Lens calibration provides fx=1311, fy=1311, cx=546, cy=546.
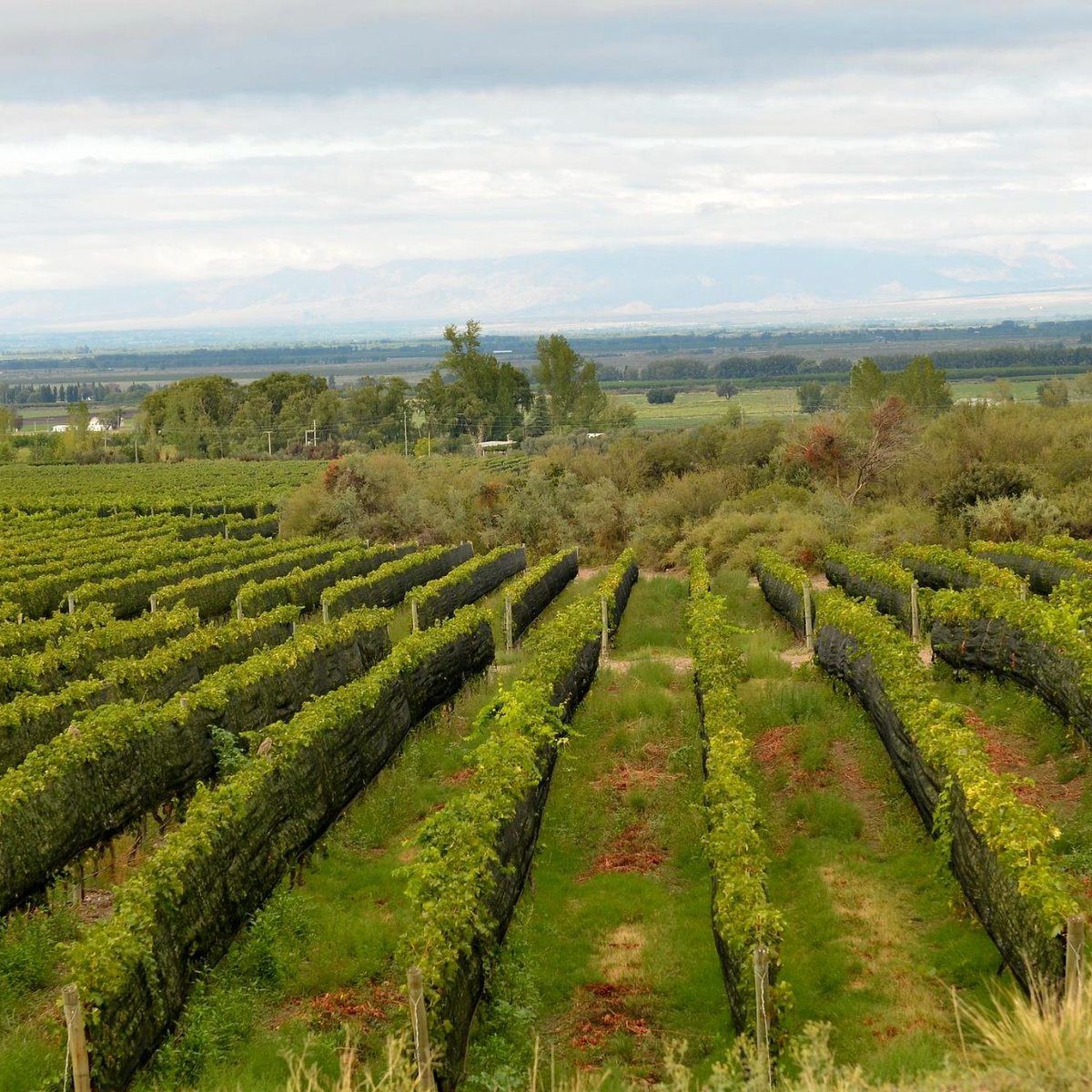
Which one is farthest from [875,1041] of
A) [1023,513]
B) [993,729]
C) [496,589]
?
[1023,513]

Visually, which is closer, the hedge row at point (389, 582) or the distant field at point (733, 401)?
the hedge row at point (389, 582)

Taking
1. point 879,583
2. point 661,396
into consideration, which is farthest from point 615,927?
point 661,396

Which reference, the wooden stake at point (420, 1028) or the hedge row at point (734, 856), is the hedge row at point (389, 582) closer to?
the hedge row at point (734, 856)

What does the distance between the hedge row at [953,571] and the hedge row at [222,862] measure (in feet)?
42.8

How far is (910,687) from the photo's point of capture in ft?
56.4

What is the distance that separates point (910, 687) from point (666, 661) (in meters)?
9.78

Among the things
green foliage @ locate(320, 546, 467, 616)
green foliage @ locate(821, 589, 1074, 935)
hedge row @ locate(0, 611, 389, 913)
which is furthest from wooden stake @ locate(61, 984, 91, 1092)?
green foliage @ locate(320, 546, 467, 616)

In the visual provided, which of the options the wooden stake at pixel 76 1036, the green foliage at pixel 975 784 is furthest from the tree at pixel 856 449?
the wooden stake at pixel 76 1036

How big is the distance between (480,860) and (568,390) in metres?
94.5

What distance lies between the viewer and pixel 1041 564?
102 ft

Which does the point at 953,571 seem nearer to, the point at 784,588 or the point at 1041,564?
the point at 1041,564

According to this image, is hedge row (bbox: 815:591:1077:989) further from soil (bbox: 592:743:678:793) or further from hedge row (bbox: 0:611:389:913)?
hedge row (bbox: 0:611:389:913)

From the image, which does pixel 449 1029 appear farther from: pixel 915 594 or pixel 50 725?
pixel 915 594

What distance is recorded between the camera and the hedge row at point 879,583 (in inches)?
1109
